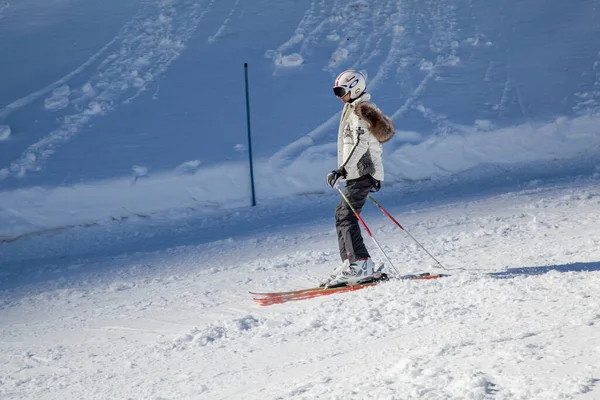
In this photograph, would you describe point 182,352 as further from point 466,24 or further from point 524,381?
point 466,24

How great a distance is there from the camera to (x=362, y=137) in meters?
6.26

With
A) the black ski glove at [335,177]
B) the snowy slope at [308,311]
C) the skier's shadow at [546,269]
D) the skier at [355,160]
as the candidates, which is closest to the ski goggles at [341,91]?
the skier at [355,160]

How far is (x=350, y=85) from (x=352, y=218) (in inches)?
46.6

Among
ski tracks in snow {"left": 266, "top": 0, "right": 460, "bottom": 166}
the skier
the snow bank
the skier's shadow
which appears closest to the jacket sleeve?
the skier

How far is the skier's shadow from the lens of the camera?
21.2 feet

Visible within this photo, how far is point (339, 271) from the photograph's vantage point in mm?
6699

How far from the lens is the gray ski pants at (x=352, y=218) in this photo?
6.46 meters

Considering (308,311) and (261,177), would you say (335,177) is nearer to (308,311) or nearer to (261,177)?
(308,311)

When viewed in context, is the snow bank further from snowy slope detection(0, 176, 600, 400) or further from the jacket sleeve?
the jacket sleeve

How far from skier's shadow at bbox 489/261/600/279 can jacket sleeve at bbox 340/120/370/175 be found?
161 centimetres

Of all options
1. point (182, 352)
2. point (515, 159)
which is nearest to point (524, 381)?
point (182, 352)

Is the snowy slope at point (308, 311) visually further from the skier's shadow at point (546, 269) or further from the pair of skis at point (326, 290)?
the pair of skis at point (326, 290)

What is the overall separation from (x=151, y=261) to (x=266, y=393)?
4.35 m

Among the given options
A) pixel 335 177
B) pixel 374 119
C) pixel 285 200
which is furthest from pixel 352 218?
pixel 285 200
